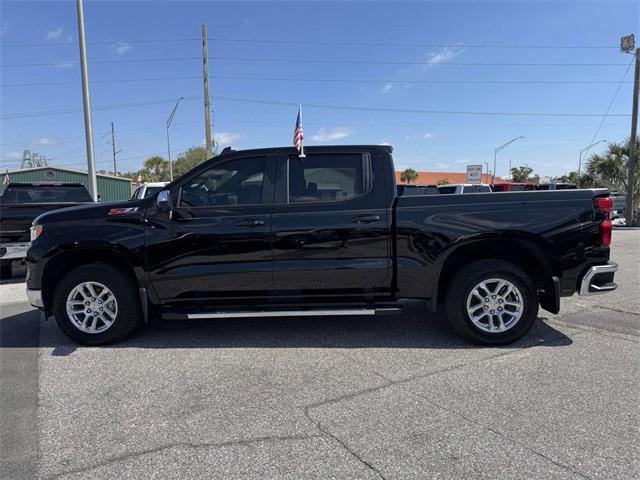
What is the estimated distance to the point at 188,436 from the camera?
304 centimetres

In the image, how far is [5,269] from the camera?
865cm

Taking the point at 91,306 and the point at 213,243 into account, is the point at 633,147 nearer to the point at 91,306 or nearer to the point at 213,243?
the point at 213,243

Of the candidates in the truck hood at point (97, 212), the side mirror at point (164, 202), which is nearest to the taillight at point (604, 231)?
the side mirror at point (164, 202)

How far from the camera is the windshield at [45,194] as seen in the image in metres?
9.27

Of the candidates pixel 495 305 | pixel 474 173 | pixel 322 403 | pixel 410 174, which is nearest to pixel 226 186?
pixel 322 403

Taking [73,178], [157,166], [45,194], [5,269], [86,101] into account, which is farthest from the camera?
[157,166]

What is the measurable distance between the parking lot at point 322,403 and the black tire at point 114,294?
0.16m

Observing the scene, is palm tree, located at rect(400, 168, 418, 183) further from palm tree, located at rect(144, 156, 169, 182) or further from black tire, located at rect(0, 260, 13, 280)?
black tire, located at rect(0, 260, 13, 280)

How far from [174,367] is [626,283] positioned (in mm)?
7265

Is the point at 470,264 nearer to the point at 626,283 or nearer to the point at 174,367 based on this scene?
the point at 174,367

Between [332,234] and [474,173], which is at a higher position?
[474,173]

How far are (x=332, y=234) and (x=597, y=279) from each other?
8.77 feet

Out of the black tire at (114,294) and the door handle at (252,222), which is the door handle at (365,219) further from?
the black tire at (114,294)

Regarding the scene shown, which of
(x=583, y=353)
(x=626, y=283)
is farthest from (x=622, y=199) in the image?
(x=583, y=353)
